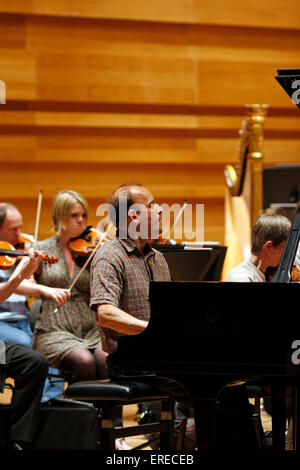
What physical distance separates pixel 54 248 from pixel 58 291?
44cm

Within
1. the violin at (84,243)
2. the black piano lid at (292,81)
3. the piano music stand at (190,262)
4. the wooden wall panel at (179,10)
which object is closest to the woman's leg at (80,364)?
the violin at (84,243)

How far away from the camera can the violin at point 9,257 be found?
3123 mm

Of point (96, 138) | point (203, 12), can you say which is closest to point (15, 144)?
point (96, 138)

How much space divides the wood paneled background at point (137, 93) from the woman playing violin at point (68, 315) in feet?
5.77

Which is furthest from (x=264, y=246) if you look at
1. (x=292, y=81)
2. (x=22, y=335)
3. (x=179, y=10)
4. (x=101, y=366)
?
(x=179, y=10)

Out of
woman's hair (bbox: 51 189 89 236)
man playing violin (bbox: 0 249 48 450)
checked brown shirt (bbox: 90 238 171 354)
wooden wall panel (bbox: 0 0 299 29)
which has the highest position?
wooden wall panel (bbox: 0 0 299 29)

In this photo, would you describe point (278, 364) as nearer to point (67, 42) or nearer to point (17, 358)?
point (17, 358)

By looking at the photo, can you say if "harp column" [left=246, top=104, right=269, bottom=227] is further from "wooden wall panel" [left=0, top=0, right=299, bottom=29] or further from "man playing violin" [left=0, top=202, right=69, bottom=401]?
"man playing violin" [left=0, top=202, right=69, bottom=401]

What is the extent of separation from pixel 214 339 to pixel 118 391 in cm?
48

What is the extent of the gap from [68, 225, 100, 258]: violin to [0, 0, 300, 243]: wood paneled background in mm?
1760

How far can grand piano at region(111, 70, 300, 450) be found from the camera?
1900 mm

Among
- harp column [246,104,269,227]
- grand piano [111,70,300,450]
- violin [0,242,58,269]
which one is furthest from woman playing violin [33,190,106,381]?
harp column [246,104,269,227]

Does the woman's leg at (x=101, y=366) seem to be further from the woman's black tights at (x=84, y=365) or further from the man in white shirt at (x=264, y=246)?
the man in white shirt at (x=264, y=246)
